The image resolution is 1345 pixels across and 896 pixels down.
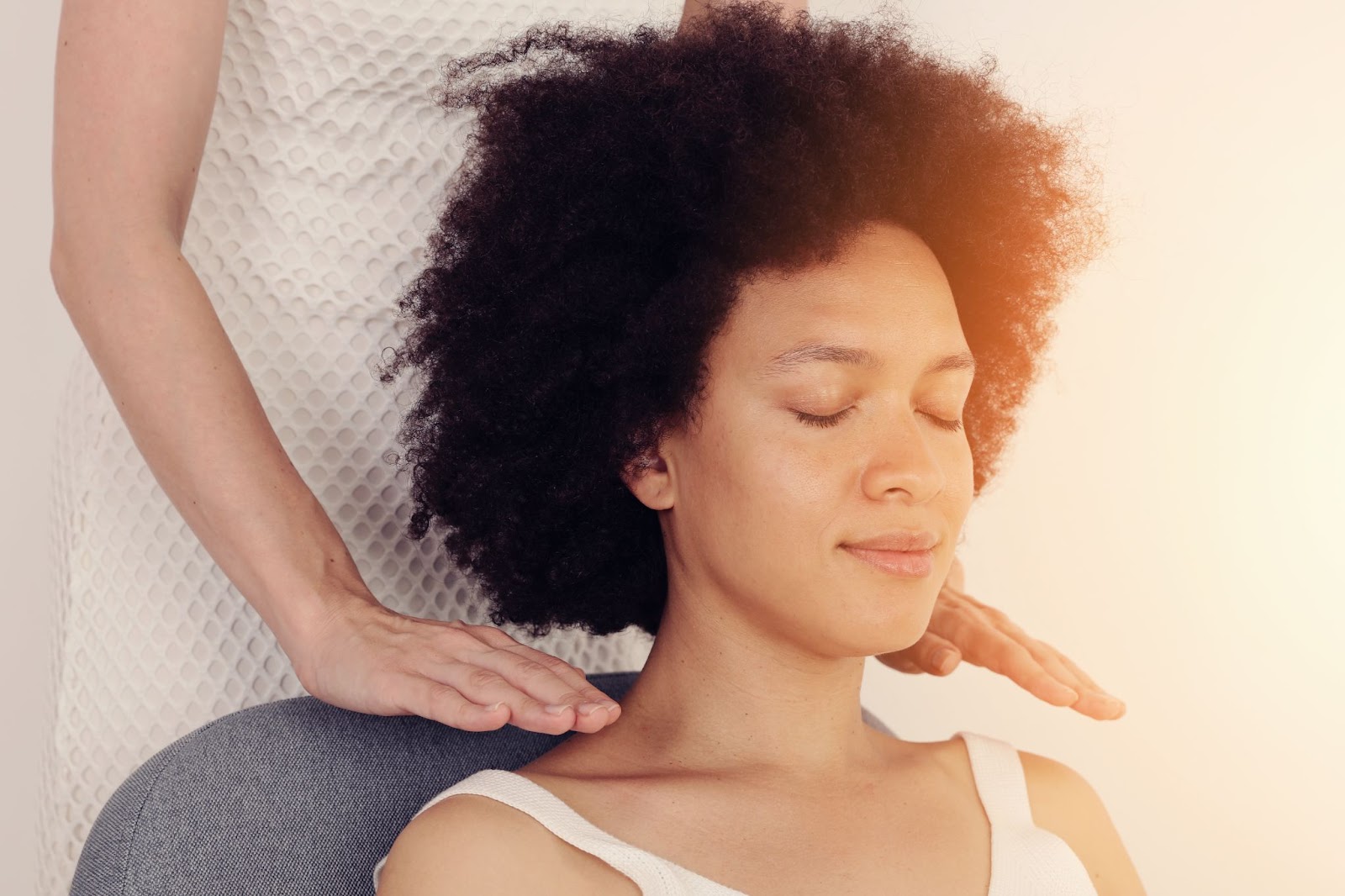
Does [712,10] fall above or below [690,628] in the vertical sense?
above

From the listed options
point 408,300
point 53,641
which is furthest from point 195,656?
point 408,300

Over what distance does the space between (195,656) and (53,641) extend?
0.24 m

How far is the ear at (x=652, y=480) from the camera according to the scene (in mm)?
1560

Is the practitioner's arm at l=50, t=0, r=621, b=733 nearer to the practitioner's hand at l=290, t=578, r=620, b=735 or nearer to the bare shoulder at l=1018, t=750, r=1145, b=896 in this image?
the practitioner's hand at l=290, t=578, r=620, b=735

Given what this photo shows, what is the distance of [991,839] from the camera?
159 centimetres

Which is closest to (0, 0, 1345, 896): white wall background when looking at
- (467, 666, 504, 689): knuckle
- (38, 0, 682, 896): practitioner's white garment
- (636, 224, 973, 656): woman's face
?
(38, 0, 682, 896): practitioner's white garment

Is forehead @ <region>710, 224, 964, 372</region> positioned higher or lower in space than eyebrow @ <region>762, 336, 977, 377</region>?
higher

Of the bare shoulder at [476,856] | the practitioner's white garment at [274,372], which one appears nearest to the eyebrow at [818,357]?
the bare shoulder at [476,856]

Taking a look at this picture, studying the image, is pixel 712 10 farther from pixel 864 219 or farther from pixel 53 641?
pixel 53 641

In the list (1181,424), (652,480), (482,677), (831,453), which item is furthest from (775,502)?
(1181,424)

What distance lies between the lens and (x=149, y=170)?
157 centimetres

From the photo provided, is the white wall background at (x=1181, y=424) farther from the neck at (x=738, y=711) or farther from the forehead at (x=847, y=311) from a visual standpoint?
the neck at (x=738, y=711)

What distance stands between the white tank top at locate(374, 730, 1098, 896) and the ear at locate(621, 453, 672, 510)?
331 mm

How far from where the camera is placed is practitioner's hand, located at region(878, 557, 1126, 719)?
176 centimetres
